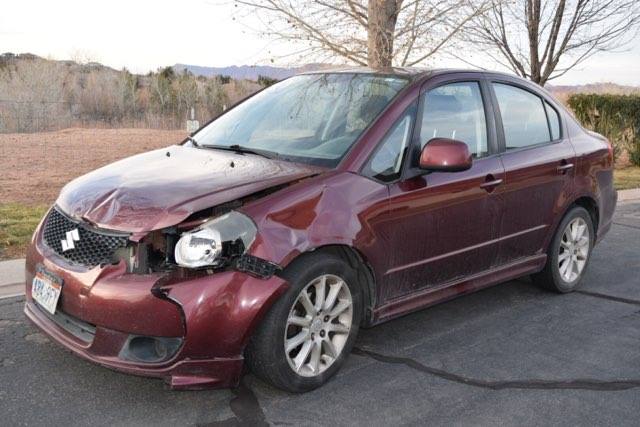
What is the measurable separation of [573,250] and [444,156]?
2210 millimetres

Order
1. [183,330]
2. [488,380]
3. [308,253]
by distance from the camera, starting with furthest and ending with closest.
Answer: [488,380] → [308,253] → [183,330]

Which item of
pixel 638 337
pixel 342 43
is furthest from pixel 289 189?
pixel 342 43

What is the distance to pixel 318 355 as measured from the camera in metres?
3.74

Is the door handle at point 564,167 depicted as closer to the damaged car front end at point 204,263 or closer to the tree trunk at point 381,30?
the damaged car front end at point 204,263

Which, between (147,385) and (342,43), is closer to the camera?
(147,385)

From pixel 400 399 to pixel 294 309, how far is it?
2.39 ft

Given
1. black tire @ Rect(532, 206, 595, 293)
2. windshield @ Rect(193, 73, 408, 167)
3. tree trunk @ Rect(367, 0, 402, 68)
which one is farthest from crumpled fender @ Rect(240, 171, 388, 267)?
tree trunk @ Rect(367, 0, 402, 68)

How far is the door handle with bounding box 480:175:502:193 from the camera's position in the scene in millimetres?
4633

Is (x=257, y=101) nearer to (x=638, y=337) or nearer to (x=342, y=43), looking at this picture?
(x=638, y=337)

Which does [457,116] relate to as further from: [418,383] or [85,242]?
[85,242]

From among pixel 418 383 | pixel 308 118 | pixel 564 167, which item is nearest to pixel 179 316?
pixel 418 383

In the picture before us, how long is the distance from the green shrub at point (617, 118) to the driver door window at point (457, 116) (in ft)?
41.5

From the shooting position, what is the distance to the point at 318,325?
3.73m

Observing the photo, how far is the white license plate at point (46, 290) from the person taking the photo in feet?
11.7
